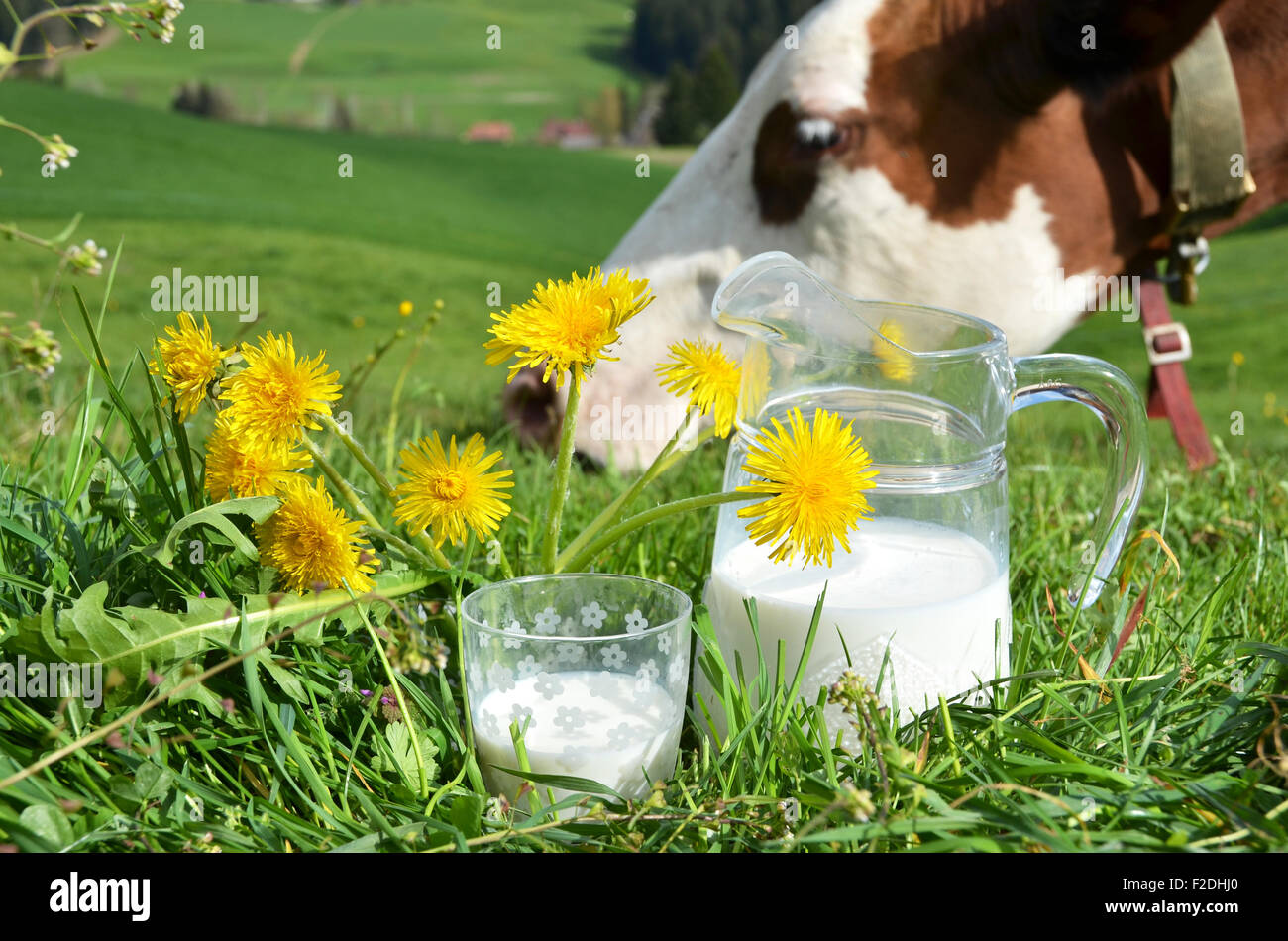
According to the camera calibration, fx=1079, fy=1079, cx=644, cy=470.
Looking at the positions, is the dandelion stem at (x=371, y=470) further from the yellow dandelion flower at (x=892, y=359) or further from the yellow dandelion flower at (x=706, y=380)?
the yellow dandelion flower at (x=892, y=359)

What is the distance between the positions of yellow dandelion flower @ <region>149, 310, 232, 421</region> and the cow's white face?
103cm

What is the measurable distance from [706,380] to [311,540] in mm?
338

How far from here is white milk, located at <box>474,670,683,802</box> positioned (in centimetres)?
80

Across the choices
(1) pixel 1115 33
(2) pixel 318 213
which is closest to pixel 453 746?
(1) pixel 1115 33

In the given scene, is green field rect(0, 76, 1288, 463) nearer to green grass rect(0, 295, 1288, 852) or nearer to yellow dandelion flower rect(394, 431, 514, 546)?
green grass rect(0, 295, 1288, 852)

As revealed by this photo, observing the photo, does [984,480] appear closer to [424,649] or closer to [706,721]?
[706,721]

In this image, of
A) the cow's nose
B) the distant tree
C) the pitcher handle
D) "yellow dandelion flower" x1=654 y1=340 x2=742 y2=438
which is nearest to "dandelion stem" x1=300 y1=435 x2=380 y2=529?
"yellow dandelion flower" x1=654 y1=340 x2=742 y2=438

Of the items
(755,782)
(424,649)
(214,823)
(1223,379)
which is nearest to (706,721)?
(755,782)

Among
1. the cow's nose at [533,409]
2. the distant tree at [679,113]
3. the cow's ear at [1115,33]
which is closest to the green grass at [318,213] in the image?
the distant tree at [679,113]

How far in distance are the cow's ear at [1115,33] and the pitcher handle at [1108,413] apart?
39.3 inches

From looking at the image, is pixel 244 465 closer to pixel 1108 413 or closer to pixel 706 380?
pixel 706 380

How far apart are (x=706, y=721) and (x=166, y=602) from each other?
47cm

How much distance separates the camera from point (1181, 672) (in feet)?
2.97

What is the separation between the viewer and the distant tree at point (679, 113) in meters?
7.31
